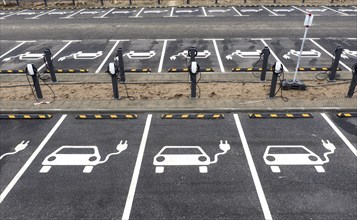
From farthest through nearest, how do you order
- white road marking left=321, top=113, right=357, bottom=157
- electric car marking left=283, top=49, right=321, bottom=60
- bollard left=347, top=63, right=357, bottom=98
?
electric car marking left=283, top=49, right=321, bottom=60, bollard left=347, top=63, right=357, bottom=98, white road marking left=321, top=113, right=357, bottom=157

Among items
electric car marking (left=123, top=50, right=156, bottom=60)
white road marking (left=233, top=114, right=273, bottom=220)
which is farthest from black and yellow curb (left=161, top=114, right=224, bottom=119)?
electric car marking (left=123, top=50, right=156, bottom=60)

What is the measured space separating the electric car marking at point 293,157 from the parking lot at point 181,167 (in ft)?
0.08

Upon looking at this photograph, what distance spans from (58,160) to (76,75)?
5.77 meters

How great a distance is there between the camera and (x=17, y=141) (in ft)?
25.7

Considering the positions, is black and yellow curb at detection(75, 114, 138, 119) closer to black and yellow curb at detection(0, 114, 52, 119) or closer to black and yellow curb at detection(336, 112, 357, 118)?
black and yellow curb at detection(0, 114, 52, 119)

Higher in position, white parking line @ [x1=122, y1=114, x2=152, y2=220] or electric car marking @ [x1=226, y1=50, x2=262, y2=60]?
electric car marking @ [x1=226, y1=50, x2=262, y2=60]

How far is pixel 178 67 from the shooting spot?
12602 mm

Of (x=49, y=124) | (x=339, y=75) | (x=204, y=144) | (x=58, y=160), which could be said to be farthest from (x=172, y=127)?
(x=339, y=75)

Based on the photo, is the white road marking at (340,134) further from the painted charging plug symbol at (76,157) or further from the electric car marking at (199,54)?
the electric car marking at (199,54)

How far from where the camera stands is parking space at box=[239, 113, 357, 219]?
18.2 feet

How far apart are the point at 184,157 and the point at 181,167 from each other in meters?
0.39

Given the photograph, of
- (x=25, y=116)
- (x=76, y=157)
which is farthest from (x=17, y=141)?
(x=76, y=157)

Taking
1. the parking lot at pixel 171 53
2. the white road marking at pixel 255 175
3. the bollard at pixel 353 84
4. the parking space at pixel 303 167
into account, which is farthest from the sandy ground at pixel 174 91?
the white road marking at pixel 255 175

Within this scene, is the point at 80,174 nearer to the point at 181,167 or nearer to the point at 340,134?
the point at 181,167
